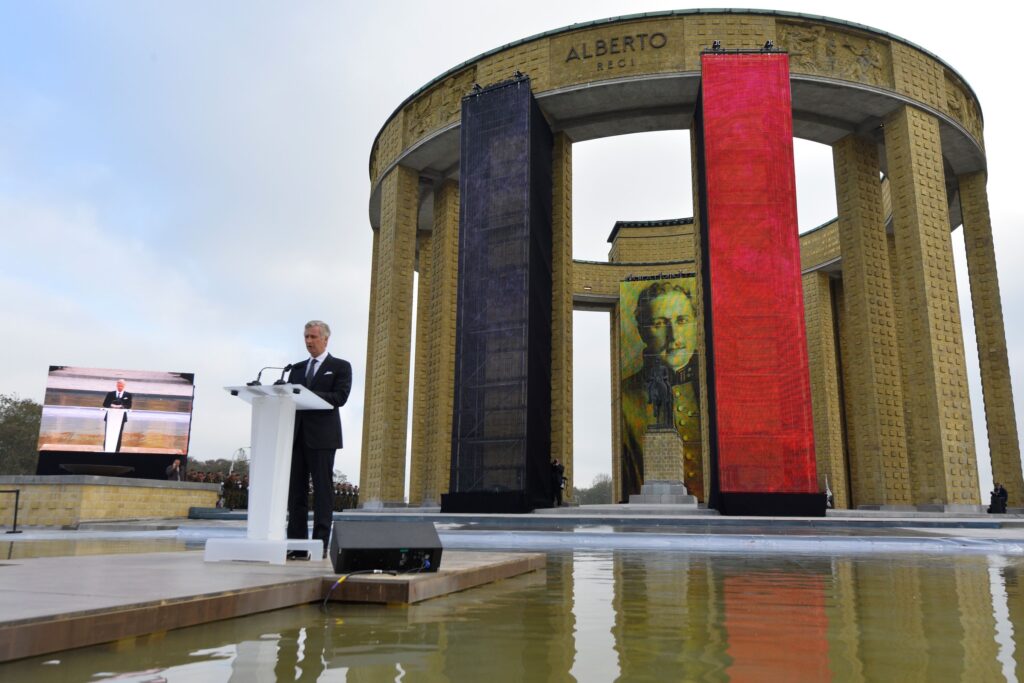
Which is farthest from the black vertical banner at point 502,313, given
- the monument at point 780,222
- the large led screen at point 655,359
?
the large led screen at point 655,359

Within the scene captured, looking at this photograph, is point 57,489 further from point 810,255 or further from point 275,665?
point 810,255

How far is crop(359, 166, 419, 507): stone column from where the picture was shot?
727 inches

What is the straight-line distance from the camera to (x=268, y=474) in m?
3.82


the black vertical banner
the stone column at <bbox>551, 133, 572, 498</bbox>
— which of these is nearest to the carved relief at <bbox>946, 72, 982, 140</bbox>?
the stone column at <bbox>551, 133, 572, 498</bbox>

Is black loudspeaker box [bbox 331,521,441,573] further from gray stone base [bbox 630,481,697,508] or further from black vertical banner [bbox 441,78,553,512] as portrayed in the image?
gray stone base [bbox 630,481,697,508]

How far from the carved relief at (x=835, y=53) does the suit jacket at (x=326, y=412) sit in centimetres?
1501

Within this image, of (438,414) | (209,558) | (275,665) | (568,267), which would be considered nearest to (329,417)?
(209,558)

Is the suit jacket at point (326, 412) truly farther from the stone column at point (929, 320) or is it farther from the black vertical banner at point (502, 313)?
the stone column at point (929, 320)

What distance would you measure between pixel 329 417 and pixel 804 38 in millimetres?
15824

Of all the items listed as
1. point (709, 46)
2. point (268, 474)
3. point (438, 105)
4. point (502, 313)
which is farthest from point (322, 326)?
point (438, 105)

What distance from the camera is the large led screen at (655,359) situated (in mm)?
28422

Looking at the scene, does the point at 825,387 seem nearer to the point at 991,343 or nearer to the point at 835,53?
the point at 991,343

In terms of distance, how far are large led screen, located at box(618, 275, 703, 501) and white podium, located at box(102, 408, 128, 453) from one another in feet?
58.4

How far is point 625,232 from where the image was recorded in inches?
1264
